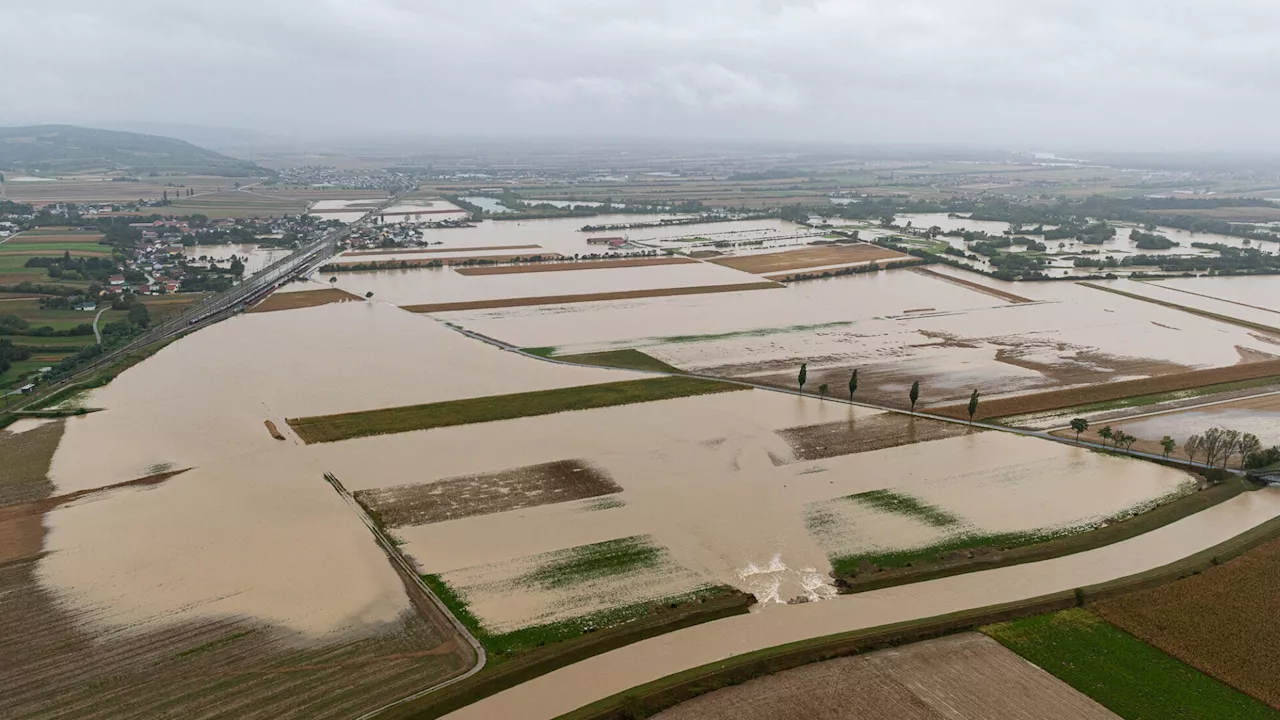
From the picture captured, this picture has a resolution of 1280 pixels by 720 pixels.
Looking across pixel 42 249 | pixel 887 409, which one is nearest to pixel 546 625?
pixel 887 409

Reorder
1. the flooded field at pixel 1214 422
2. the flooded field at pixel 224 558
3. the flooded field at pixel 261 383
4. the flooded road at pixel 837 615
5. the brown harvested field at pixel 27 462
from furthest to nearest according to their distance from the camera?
the flooded field at pixel 1214 422 → the flooded field at pixel 261 383 → the brown harvested field at pixel 27 462 → the flooded field at pixel 224 558 → the flooded road at pixel 837 615

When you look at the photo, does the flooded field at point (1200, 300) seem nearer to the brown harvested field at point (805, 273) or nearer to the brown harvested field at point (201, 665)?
the brown harvested field at point (805, 273)

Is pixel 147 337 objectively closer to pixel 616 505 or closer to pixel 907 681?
pixel 616 505

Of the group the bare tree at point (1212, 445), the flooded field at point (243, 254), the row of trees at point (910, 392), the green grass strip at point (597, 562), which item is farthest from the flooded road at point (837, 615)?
the flooded field at point (243, 254)

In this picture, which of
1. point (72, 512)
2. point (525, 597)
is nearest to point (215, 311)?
point (72, 512)

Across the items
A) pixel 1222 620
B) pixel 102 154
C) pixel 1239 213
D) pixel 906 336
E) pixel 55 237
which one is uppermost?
pixel 102 154

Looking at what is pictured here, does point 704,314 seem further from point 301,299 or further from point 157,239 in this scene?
point 157,239
